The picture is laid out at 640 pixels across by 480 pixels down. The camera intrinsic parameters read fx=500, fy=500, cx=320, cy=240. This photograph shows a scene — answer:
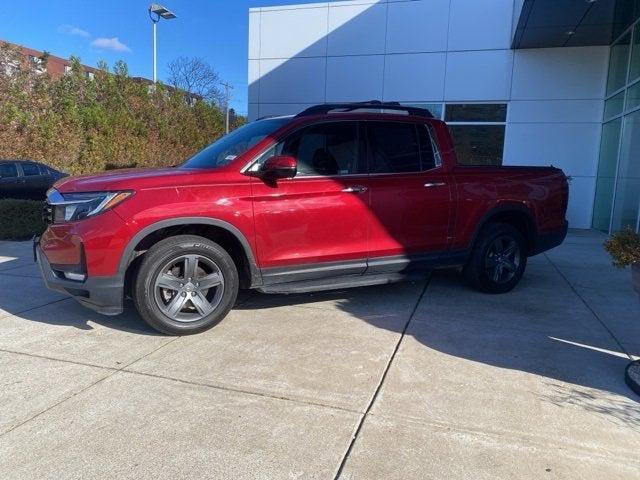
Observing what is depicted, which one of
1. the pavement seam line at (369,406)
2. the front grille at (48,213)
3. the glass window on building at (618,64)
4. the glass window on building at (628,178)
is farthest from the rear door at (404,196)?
the glass window on building at (618,64)

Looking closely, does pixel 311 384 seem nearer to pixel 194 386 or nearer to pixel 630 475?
pixel 194 386

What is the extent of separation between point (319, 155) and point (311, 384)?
2.23 meters

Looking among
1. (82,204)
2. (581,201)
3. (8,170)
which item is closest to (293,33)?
(8,170)

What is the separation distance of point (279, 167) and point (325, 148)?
0.76 metres

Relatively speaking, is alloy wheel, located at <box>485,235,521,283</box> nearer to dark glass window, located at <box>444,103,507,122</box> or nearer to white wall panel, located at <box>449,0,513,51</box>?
dark glass window, located at <box>444,103,507,122</box>

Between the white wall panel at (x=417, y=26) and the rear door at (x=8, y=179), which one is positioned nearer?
the rear door at (x=8, y=179)

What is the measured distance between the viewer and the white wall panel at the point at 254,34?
14.7m

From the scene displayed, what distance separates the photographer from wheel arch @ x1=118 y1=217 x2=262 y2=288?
13.1 ft

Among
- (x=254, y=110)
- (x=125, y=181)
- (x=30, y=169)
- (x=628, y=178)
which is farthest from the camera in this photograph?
(x=254, y=110)

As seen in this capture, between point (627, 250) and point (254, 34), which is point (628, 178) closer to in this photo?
point (627, 250)

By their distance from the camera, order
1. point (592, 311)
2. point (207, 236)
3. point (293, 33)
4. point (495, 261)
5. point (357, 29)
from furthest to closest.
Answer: point (293, 33) < point (357, 29) < point (495, 261) < point (592, 311) < point (207, 236)

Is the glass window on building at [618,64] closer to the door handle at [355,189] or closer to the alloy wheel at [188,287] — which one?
the door handle at [355,189]

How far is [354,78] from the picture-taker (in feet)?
45.6

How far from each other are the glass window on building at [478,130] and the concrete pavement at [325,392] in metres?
8.37
